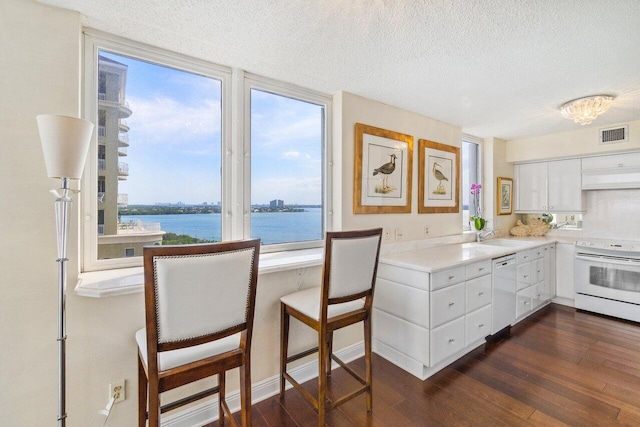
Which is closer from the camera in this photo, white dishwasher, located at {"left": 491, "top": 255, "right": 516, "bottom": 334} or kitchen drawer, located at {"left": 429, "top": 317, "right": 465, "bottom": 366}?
kitchen drawer, located at {"left": 429, "top": 317, "right": 465, "bottom": 366}

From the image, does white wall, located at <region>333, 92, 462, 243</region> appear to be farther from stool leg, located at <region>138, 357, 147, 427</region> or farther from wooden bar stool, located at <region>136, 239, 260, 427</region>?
stool leg, located at <region>138, 357, 147, 427</region>

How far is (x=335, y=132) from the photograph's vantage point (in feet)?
8.30

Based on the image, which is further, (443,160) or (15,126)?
(443,160)

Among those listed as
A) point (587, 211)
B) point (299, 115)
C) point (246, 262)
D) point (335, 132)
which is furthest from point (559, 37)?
point (587, 211)

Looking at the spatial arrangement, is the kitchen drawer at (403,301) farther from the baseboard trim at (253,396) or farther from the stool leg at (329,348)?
the stool leg at (329,348)

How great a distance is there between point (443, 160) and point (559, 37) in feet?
5.54

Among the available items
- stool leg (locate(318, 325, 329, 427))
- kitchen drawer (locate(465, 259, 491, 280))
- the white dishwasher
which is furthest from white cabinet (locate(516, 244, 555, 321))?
stool leg (locate(318, 325, 329, 427))

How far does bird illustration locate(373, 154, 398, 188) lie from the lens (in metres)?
2.71

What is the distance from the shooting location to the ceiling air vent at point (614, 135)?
10.6ft

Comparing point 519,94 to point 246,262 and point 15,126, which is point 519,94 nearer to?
point 246,262

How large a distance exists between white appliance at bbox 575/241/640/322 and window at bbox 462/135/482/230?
131 cm

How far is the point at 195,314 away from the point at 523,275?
3.37 m

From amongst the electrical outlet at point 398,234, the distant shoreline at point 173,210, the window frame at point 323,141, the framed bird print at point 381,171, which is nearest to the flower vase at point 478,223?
the framed bird print at point 381,171

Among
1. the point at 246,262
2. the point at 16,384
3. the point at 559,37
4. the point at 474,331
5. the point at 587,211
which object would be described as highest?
the point at 559,37
